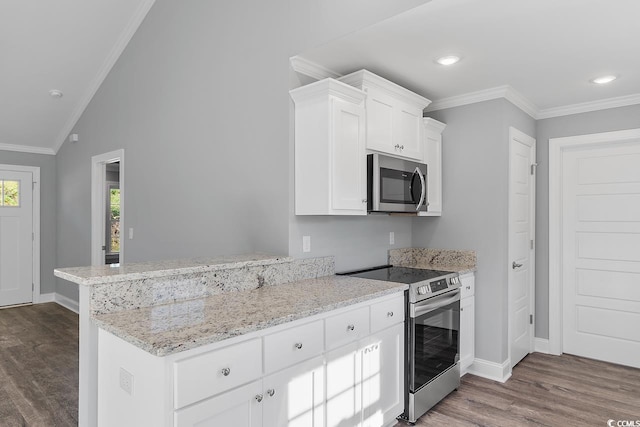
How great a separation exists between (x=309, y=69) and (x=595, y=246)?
3.16m

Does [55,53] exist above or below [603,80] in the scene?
above

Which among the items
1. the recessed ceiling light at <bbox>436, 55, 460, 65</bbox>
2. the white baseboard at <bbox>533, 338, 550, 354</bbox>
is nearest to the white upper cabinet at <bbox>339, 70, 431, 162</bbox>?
the recessed ceiling light at <bbox>436, 55, 460, 65</bbox>

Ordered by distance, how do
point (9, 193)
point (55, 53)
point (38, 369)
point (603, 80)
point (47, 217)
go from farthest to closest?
point (47, 217) < point (9, 193) < point (55, 53) < point (38, 369) < point (603, 80)

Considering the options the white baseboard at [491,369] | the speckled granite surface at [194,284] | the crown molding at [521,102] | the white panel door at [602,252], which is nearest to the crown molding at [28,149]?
the speckled granite surface at [194,284]

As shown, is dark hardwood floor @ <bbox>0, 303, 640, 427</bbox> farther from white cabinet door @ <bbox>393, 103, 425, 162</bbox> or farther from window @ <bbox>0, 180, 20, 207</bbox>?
window @ <bbox>0, 180, 20, 207</bbox>

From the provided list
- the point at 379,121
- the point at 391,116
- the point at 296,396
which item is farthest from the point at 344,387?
the point at 391,116

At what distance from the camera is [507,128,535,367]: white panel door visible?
11.5ft

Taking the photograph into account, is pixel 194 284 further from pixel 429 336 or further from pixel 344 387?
pixel 429 336

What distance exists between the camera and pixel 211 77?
11.3 feet

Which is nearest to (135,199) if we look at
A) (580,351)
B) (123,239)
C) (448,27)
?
(123,239)

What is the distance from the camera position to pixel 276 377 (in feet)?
5.87

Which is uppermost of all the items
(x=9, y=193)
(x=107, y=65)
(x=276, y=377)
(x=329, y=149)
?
(x=107, y=65)

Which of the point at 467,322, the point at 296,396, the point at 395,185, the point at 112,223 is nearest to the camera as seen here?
the point at 296,396

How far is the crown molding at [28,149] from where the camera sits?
5736mm
